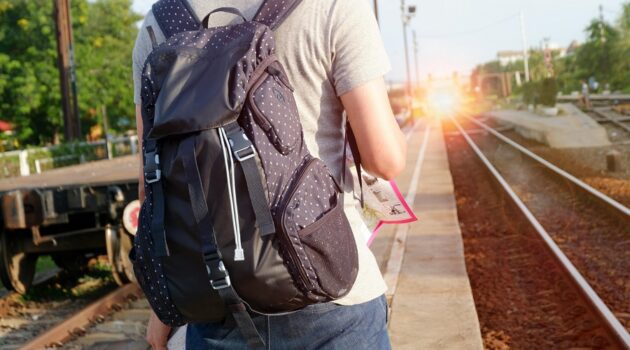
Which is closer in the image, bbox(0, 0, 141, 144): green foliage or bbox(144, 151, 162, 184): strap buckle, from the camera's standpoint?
bbox(144, 151, 162, 184): strap buckle

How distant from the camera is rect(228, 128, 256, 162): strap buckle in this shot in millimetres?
1344

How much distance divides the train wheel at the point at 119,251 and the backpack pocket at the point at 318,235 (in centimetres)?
573

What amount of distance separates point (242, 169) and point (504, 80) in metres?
77.9

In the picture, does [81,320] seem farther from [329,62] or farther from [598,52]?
[598,52]

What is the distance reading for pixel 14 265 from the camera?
7.06m

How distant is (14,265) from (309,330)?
6.27m

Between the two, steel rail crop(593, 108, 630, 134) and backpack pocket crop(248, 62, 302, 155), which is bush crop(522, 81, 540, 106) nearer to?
steel rail crop(593, 108, 630, 134)

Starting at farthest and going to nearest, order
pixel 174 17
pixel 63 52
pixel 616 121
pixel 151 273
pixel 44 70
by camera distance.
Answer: pixel 44 70
pixel 616 121
pixel 63 52
pixel 174 17
pixel 151 273

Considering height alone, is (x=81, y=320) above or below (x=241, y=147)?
below

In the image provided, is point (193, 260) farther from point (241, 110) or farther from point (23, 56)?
point (23, 56)

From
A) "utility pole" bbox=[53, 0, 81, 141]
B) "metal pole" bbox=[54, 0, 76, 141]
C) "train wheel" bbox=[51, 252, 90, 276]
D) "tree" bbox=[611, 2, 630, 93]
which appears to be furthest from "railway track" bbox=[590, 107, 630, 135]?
"tree" bbox=[611, 2, 630, 93]

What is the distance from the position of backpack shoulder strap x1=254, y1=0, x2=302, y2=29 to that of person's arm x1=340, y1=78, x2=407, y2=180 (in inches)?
7.8

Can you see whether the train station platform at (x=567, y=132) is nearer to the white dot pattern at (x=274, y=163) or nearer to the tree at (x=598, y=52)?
the white dot pattern at (x=274, y=163)

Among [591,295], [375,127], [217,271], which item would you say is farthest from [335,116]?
[591,295]
